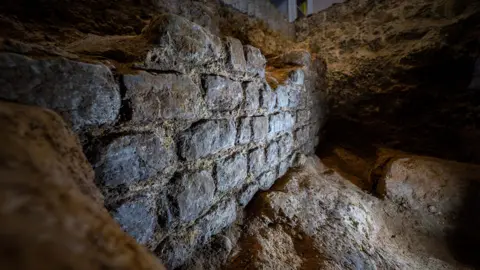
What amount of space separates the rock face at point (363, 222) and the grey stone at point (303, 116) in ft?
1.37

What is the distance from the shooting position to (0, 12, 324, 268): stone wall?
0.59 meters

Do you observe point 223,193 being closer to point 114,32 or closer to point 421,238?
point 114,32

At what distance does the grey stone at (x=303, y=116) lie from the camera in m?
2.13

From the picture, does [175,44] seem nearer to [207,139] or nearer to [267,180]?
[207,139]

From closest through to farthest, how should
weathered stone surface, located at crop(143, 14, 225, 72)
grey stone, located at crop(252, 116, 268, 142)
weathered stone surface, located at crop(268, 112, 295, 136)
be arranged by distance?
1. weathered stone surface, located at crop(143, 14, 225, 72)
2. grey stone, located at crop(252, 116, 268, 142)
3. weathered stone surface, located at crop(268, 112, 295, 136)

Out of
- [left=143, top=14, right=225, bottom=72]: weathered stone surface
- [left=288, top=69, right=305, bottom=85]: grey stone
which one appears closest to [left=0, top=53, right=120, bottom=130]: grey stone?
[left=143, top=14, right=225, bottom=72]: weathered stone surface

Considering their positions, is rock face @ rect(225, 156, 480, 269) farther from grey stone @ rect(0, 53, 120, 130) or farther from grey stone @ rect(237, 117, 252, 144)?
grey stone @ rect(0, 53, 120, 130)

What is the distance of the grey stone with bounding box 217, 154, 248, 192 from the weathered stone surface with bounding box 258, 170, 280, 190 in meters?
0.21

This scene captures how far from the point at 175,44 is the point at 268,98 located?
80cm

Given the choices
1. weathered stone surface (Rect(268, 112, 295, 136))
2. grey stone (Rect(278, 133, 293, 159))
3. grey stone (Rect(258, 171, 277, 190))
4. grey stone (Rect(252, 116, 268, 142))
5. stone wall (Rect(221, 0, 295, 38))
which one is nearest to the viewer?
grey stone (Rect(252, 116, 268, 142))

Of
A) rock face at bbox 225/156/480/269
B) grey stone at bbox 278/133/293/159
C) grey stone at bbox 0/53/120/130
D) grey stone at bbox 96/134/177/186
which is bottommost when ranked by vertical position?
rock face at bbox 225/156/480/269

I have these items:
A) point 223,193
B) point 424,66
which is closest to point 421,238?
point 223,193

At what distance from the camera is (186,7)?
5.52 feet

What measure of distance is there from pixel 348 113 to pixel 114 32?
2647mm
